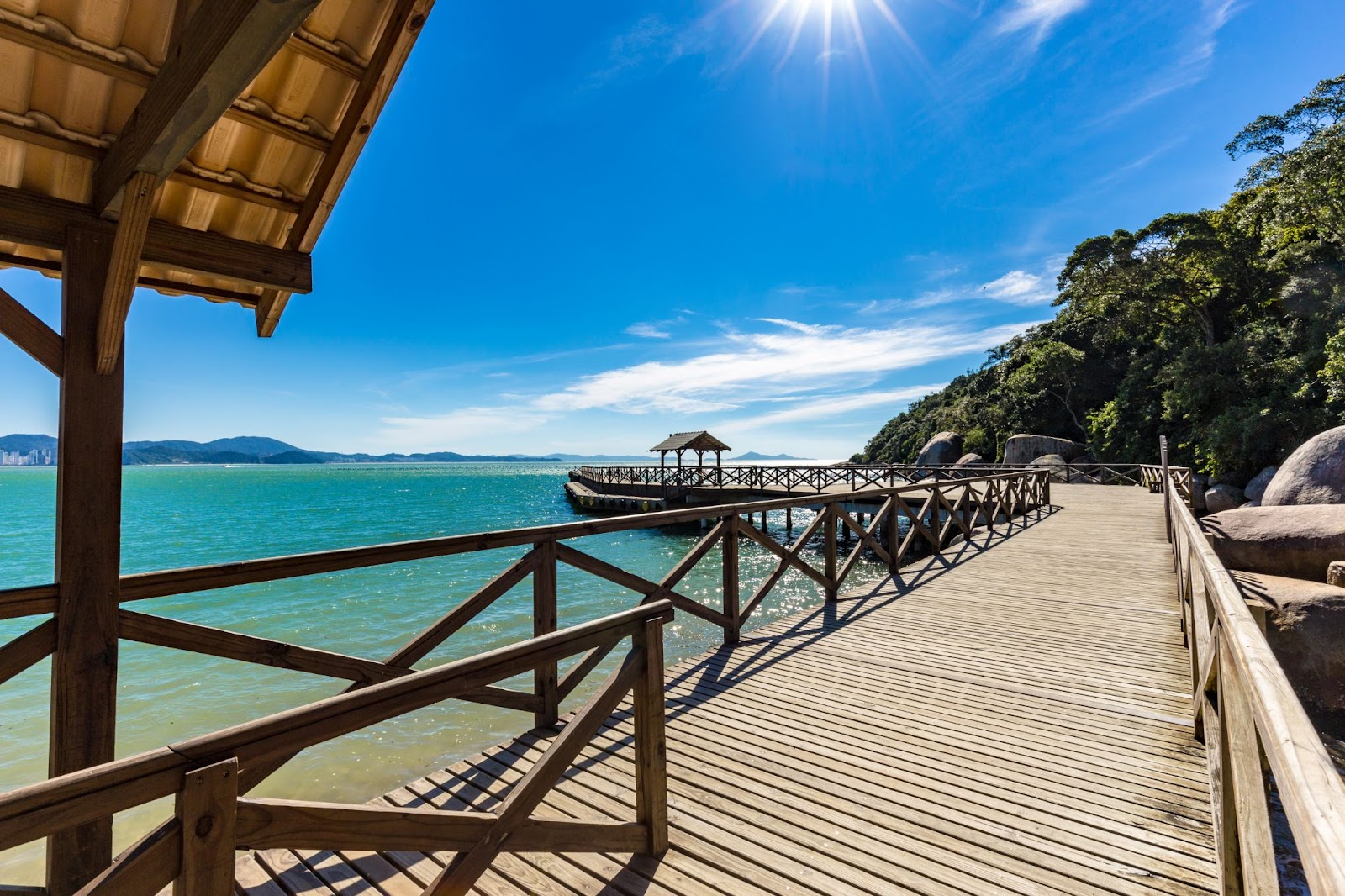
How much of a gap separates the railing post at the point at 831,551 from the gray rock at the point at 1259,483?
17523mm

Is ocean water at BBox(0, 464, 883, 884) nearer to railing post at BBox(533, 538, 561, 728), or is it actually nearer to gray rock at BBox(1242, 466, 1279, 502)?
railing post at BBox(533, 538, 561, 728)

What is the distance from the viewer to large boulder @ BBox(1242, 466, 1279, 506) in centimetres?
1658

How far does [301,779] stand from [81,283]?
4610 mm

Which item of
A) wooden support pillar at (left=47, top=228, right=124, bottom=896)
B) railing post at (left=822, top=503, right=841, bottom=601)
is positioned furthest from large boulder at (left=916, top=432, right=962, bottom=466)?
wooden support pillar at (left=47, top=228, right=124, bottom=896)

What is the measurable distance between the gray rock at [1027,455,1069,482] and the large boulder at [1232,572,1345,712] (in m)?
19.3

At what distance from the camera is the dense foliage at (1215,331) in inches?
671

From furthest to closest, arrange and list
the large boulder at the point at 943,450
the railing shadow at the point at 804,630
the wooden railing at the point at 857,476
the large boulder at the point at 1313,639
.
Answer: the large boulder at the point at 943,450 → the wooden railing at the point at 857,476 → the large boulder at the point at 1313,639 → the railing shadow at the point at 804,630

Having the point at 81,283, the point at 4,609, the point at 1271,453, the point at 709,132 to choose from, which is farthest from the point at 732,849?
the point at 1271,453

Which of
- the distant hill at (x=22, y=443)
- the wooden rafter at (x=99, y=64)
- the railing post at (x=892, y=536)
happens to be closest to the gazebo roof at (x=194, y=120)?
the wooden rafter at (x=99, y=64)

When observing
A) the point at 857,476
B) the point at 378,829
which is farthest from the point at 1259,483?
the point at 378,829

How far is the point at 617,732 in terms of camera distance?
3297 millimetres

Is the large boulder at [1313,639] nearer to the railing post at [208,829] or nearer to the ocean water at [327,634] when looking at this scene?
the ocean water at [327,634]

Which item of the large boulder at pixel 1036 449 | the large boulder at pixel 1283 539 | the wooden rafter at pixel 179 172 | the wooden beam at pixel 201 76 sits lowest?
the large boulder at pixel 1283 539

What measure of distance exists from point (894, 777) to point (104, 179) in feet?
13.7
